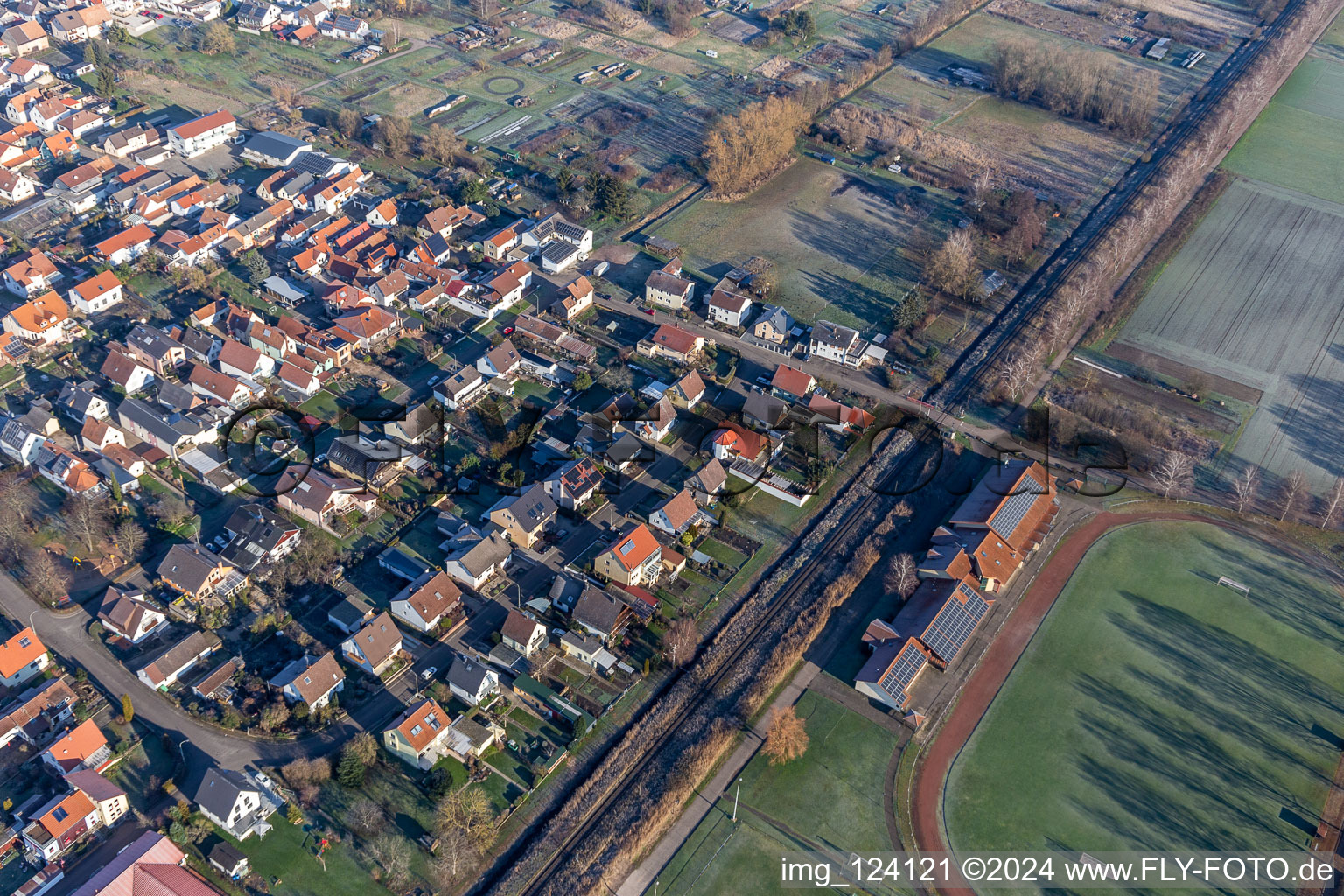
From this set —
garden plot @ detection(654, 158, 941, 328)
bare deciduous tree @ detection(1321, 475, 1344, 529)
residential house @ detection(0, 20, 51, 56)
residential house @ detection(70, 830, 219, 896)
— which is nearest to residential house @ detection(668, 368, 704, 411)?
garden plot @ detection(654, 158, 941, 328)

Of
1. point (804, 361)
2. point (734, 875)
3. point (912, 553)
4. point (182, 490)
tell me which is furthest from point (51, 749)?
point (804, 361)

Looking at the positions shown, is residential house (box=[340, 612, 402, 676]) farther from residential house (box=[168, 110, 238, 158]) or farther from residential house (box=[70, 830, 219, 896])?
residential house (box=[168, 110, 238, 158])

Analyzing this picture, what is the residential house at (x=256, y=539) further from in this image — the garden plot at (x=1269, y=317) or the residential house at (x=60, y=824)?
the garden plot at (x=1269, y=317)

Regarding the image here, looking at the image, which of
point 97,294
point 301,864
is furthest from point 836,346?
point 97,294

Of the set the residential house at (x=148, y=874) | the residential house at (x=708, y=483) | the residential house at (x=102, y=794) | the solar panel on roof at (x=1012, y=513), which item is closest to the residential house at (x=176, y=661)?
the residential house at (x=102, y=794)

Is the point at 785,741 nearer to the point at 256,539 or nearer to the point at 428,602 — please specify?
the point at 428,602
